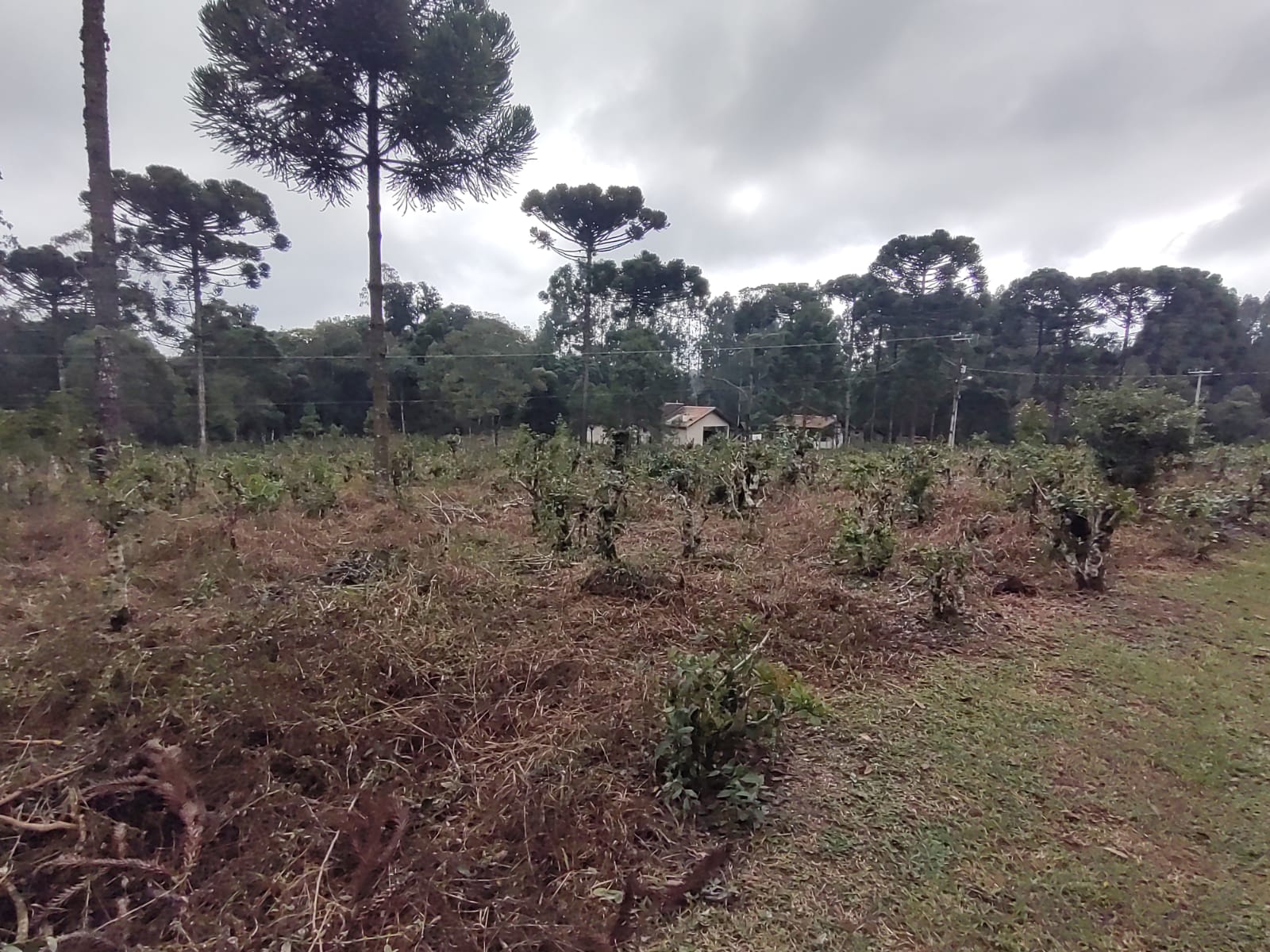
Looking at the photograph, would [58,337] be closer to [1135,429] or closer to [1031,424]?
[1031,424]

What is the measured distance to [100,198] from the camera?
401 centimetres

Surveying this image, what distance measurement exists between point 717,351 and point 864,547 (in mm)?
21387

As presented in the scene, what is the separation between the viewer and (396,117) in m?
7.46

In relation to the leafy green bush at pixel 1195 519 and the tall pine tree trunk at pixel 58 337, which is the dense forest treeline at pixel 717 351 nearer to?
the tall pine tree trunk at pixel 58 337

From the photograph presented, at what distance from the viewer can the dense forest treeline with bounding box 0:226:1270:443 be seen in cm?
1542

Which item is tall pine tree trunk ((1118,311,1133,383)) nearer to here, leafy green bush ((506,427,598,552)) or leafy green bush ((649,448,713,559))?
leafy green bush ((649,448,713,559))

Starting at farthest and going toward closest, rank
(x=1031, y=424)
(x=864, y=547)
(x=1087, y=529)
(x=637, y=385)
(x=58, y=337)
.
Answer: (x=637, y=385)
(x=58, y=337)
(x=1031, y=424)
(x=864, y=547)
(x=1087, y=529)

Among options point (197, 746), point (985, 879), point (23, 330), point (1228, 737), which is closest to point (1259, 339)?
point (1228, 737)

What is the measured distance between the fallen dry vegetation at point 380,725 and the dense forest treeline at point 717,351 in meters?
13.2

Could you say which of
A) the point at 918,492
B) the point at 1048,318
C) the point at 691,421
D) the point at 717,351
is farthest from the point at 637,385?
the point at 1048,318

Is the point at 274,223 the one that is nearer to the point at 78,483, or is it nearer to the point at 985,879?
the point at 78,483

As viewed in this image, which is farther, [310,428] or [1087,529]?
[310,428]

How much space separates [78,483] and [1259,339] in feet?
107

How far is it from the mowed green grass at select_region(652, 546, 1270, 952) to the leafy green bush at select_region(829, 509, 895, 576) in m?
1.07
